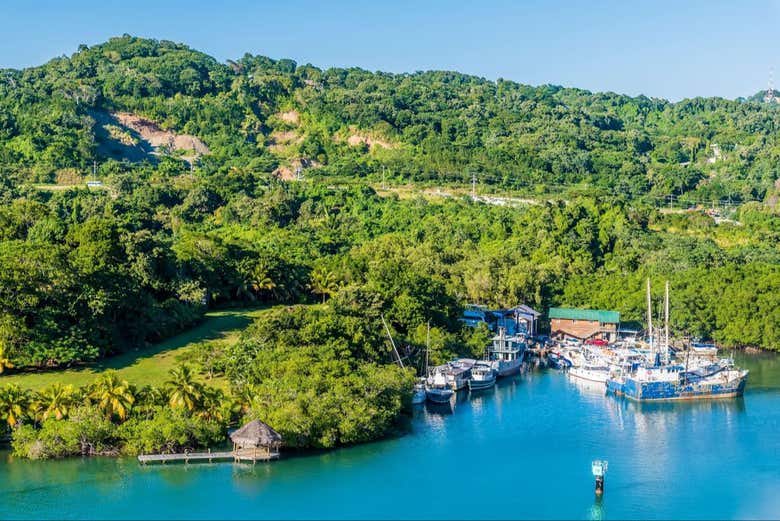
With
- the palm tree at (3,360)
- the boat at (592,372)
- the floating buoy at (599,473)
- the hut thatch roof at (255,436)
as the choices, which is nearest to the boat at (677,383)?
the boat at (592,372)

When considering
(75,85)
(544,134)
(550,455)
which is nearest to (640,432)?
(550,455)

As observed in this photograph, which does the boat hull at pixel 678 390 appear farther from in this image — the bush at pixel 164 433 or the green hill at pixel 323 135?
the green hill at pixel 323 135

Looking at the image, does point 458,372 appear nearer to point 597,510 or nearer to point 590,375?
point 590,375

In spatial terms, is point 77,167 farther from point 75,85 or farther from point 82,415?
point 82,415

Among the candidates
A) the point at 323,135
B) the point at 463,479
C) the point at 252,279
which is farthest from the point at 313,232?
the point at 463,479

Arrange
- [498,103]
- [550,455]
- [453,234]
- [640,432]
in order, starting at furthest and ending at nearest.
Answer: [498,103] → [453,234] → [640,432] → [550,455]

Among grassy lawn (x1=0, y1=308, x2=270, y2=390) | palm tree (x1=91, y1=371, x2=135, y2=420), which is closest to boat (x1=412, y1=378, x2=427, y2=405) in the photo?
grassy lawn (x1=0, y1=308, x2=270, y2=390)
